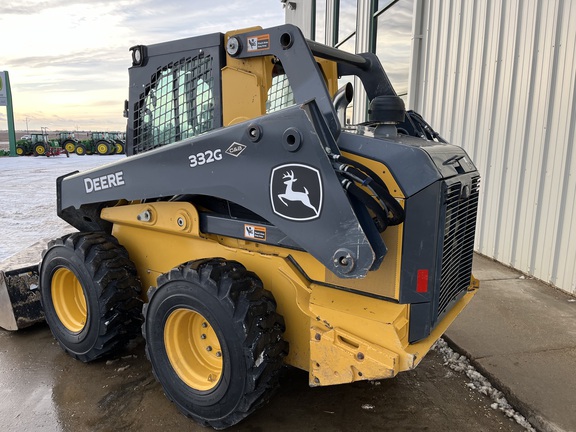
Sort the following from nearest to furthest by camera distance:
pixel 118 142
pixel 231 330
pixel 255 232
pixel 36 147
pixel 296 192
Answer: pixel 296 192
pixel 231 330
pixel 255 232
pixel 36 147
pixel 118 142

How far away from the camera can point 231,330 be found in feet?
8.24

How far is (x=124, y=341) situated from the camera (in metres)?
3.47

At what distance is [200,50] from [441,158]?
1685 mm

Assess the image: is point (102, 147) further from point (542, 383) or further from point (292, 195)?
point (542, 383)

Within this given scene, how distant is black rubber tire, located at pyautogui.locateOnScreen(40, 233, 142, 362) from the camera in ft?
10.8

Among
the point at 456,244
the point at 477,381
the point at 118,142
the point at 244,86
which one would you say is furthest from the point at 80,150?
the point at 456,244

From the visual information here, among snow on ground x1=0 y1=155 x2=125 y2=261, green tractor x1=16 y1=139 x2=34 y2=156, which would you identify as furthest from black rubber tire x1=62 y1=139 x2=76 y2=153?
snow on ground x1=0 y1=155 x2=125 y2=261

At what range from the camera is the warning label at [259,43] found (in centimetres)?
271

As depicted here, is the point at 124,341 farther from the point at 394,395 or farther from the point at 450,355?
the point at 450,355

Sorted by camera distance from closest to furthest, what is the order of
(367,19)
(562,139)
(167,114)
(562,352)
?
1. (167,114)
2. (562,352)
3. (562,139)
4. (367,19)

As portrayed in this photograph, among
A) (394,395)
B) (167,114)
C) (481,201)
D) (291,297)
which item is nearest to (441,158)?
(291,297)

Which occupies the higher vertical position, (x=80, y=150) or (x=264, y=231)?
(x=264, y=231)

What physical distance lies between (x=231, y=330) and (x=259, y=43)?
5.38 ft

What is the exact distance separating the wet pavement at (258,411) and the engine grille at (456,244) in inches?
27.2
